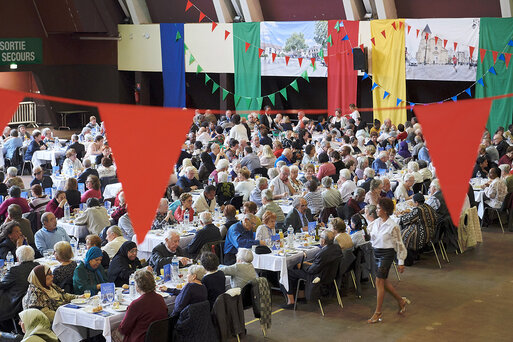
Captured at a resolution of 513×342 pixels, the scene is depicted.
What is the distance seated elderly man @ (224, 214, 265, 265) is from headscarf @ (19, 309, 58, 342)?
3.26 metres

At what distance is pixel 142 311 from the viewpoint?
697cm

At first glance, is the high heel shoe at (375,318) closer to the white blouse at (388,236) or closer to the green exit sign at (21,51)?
the white blouse at (388,236)

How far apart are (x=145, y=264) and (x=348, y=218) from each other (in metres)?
3.25

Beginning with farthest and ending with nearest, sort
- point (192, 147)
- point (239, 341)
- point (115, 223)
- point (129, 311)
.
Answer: point (192, 147) < point (115, 223) < point (239, 341) < point (129, 311)

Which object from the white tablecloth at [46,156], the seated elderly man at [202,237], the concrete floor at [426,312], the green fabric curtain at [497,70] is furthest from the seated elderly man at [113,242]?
the green fabric curtain at [497,70]

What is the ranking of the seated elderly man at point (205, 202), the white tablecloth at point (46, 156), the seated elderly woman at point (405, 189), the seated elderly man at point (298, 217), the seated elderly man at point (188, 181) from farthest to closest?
the white tablecloth at point (46, 156) → the seated elderly man at point (188, 181) → the seated elderly woman at point (405, 189) → the seated elderly man at point (205, 202) → the seated elderly man at point (298, 217)

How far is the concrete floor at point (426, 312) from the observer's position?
846 centimetres

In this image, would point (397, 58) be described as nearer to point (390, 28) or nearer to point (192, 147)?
point (390, 28)

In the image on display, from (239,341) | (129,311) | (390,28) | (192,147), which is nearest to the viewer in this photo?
(129,311)

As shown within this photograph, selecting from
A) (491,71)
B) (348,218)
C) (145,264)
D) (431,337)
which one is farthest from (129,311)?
(491,71)

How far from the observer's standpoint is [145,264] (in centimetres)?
884

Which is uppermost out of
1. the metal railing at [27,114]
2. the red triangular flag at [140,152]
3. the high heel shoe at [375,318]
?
the metal railing at [27,114]

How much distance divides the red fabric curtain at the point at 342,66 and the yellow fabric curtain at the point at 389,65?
0.60 meters

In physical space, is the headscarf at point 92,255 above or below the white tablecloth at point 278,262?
above
